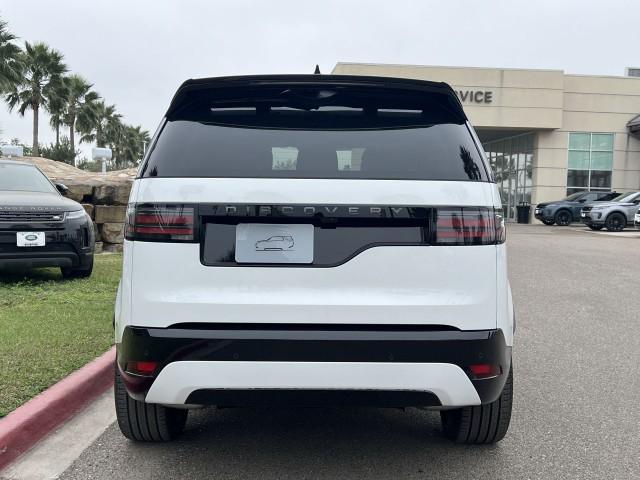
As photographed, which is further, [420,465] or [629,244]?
[629,244]

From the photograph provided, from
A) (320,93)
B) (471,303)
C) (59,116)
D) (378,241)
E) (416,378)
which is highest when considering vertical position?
(59,116)

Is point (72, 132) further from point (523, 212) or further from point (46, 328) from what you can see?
point (46, 328)

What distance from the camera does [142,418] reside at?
3006 millimetres

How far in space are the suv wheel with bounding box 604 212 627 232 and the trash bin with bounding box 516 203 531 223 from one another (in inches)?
298

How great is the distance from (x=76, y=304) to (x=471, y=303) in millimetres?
4888

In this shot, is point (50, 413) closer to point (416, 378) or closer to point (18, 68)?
point (416, 378)

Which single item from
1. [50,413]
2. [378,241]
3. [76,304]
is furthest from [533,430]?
[76,304]

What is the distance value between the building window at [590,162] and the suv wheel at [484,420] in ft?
100

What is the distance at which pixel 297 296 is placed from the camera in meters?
2.36

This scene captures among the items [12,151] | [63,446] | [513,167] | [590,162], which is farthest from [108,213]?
[513,167]

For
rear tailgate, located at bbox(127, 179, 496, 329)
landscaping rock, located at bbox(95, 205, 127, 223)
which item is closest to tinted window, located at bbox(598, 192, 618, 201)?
landscaping rock, located at bbox(95, 205, 127, 223)

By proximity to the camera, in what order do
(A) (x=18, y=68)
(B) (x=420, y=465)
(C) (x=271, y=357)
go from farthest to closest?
1. (A) (x=18, y=68)
2. (B) (x=420, y=465)
3. (C) (x=271, y=357)

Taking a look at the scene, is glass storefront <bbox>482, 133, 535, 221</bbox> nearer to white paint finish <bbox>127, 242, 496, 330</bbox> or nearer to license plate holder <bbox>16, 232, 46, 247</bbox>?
license plate holder <bbox>16, 232, 46, 247</bbox>

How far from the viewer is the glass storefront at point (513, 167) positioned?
3195 centimetres
